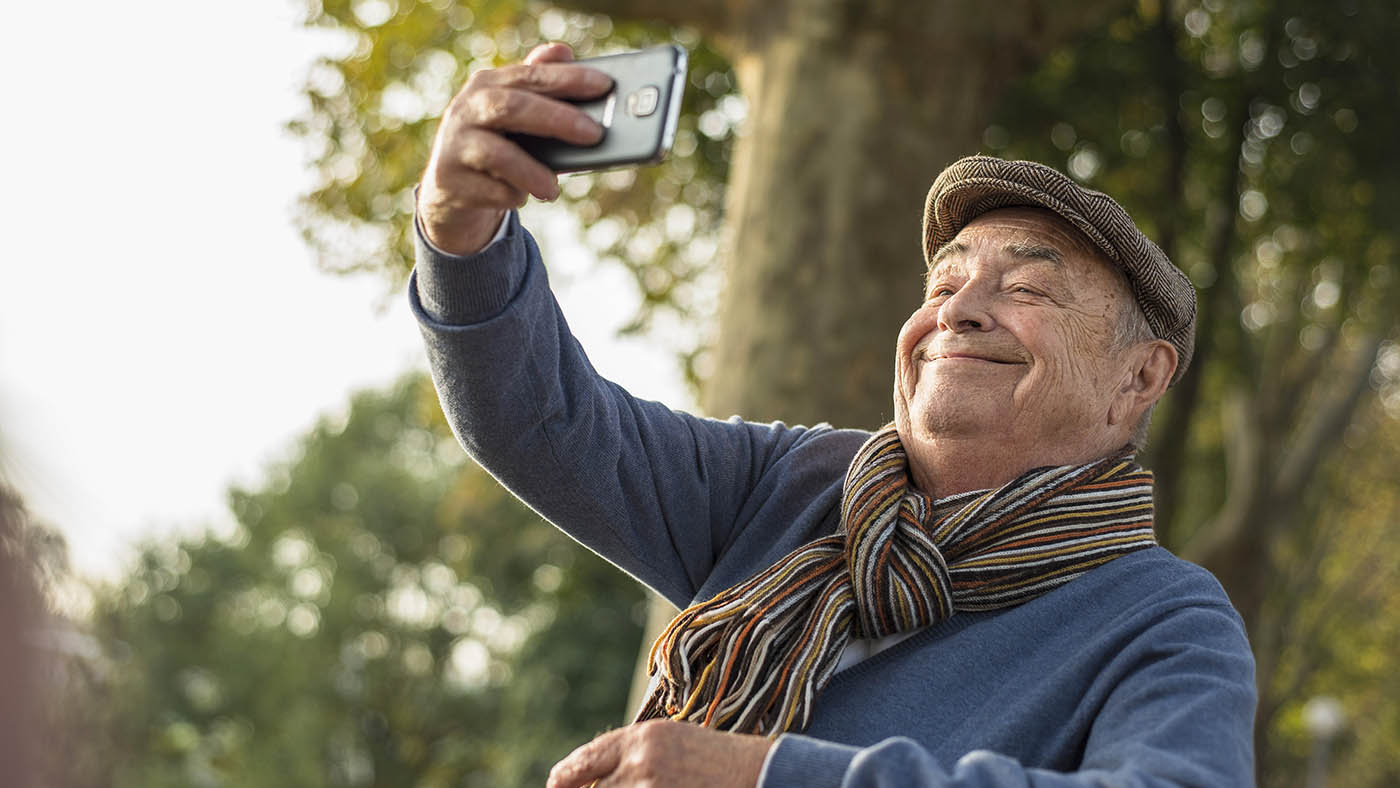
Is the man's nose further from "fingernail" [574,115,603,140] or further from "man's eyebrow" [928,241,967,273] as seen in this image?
"fingernail" [574,115,603,140]

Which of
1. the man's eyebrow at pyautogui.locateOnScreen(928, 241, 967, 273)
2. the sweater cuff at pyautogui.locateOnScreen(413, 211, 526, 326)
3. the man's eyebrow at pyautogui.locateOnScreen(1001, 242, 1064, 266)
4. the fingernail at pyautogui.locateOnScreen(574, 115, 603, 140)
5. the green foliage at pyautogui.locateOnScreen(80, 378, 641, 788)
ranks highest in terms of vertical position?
the fingernail at pyautogui.locateOnScreen(574, 115, 603, 140)

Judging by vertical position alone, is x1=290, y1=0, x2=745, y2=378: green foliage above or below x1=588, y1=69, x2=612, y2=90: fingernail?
above

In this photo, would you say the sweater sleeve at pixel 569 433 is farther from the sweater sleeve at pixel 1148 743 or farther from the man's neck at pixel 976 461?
the sweater sleeve at pixel 1148 743

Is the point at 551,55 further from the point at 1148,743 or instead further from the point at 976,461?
the point at 1148,743

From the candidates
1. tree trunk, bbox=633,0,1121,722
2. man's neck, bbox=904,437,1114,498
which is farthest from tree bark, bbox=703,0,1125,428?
man's neck, bbox=904,437,1114,498

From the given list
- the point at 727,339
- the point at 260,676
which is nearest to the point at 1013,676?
the point at 727,339

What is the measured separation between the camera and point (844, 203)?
6094 mm

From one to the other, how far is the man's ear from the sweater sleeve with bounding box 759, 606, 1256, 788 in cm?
57

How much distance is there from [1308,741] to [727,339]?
939 inches

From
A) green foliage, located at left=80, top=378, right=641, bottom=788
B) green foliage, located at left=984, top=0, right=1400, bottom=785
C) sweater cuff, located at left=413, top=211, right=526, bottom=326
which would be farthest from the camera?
green foliage, located at left=80, top=378, right=641, bottom=788

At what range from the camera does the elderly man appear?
2.07m

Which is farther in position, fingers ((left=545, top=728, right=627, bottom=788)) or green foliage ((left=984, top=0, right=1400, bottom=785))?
green foliage ((left=984, top=0, right=1400, bottom=785))

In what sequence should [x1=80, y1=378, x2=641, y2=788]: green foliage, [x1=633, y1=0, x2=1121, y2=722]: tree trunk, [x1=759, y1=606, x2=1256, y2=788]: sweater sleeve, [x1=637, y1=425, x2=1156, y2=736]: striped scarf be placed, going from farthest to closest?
[x1=80, y1=378, x2=641, y2=788]: green foliage < [x1=633, y1=0, x2=1121, y2=722]: tree trunk < [x1=637, y1=425, x2=1156, y2=736]: striped scarf < [x1=759, y1=606, x2=1256, y2=788]: sweater sleeve

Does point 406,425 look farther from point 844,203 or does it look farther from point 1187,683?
point 1187,683
